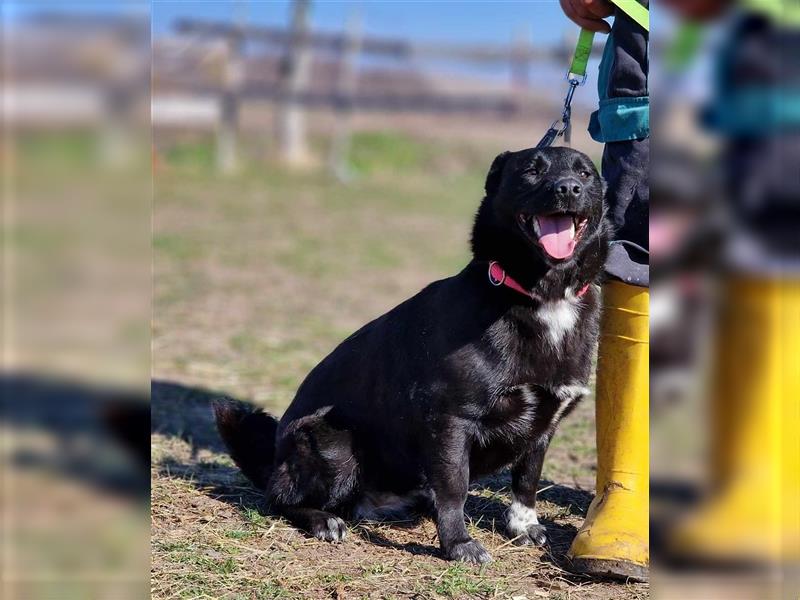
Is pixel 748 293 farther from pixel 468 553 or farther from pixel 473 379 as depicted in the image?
pixel 468 553

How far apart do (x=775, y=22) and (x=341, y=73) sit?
1824 centimetres

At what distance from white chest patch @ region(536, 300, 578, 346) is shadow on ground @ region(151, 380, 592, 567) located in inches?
28.9

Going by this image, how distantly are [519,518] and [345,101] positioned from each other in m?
14.2

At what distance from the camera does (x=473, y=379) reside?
2840 millimetres

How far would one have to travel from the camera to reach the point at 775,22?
0.96 m

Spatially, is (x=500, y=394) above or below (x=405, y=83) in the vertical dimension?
below

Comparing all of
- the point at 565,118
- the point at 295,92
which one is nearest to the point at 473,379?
the point at 565,118

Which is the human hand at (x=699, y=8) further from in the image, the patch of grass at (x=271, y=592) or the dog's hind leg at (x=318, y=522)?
the dog's hind leg at (x=318, y=522)

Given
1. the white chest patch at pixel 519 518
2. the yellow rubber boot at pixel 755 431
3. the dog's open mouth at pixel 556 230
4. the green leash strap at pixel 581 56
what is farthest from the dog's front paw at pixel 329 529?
the yellow rubber boot at pixel 755 431

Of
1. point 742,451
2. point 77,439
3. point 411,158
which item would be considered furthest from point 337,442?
point 411,158

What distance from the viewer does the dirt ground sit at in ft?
8.91

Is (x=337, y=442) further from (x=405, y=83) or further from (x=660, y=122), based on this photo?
(x=405, y=83)

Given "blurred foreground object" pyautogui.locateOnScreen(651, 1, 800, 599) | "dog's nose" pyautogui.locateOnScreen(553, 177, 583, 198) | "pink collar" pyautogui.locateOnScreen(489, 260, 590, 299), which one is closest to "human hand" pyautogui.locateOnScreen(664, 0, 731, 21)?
"blurred foreground object" pyautogui.locateOnScreen(651, 1, 800, 599)

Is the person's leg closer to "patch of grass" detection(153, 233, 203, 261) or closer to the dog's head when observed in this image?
the dog's head
